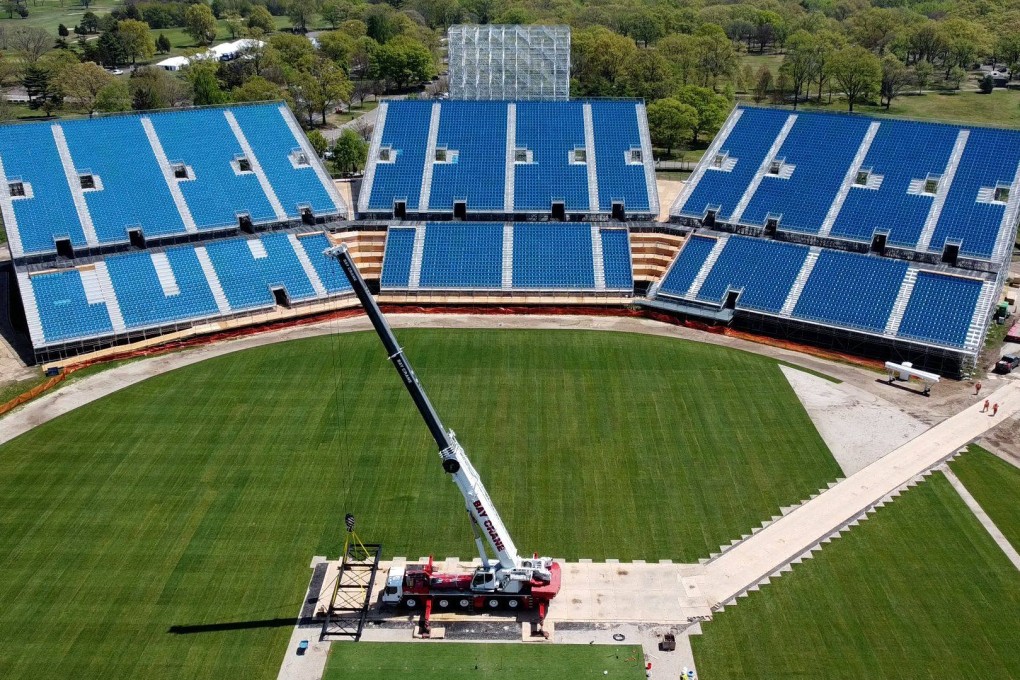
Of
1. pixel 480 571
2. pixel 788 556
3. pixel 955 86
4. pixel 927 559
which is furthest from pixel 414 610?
pixel 955 86

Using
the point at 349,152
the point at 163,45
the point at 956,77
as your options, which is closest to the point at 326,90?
the point at 349,152

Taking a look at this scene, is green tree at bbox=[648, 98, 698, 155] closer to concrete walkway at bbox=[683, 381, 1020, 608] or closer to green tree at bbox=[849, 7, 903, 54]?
concrete walkway at bbox=[683, 381, 1020, 608]

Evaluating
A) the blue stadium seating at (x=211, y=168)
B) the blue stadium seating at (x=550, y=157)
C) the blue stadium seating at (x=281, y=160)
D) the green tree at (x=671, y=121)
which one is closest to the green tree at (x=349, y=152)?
the blue stadium seating at (x=281, y=160)

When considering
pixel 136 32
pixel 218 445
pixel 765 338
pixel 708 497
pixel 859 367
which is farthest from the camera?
pixel 136 32

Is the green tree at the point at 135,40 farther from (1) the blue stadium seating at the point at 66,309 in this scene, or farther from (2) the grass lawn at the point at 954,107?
(1) the blue stadium seating at the point at 66,309

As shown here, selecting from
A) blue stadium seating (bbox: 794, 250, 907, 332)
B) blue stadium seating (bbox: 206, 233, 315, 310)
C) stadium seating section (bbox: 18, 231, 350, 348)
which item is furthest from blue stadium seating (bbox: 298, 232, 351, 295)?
blue stadium seating (bbox: 794, 250, 907, 332)

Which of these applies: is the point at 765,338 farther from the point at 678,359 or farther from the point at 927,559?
the point at 927,559
